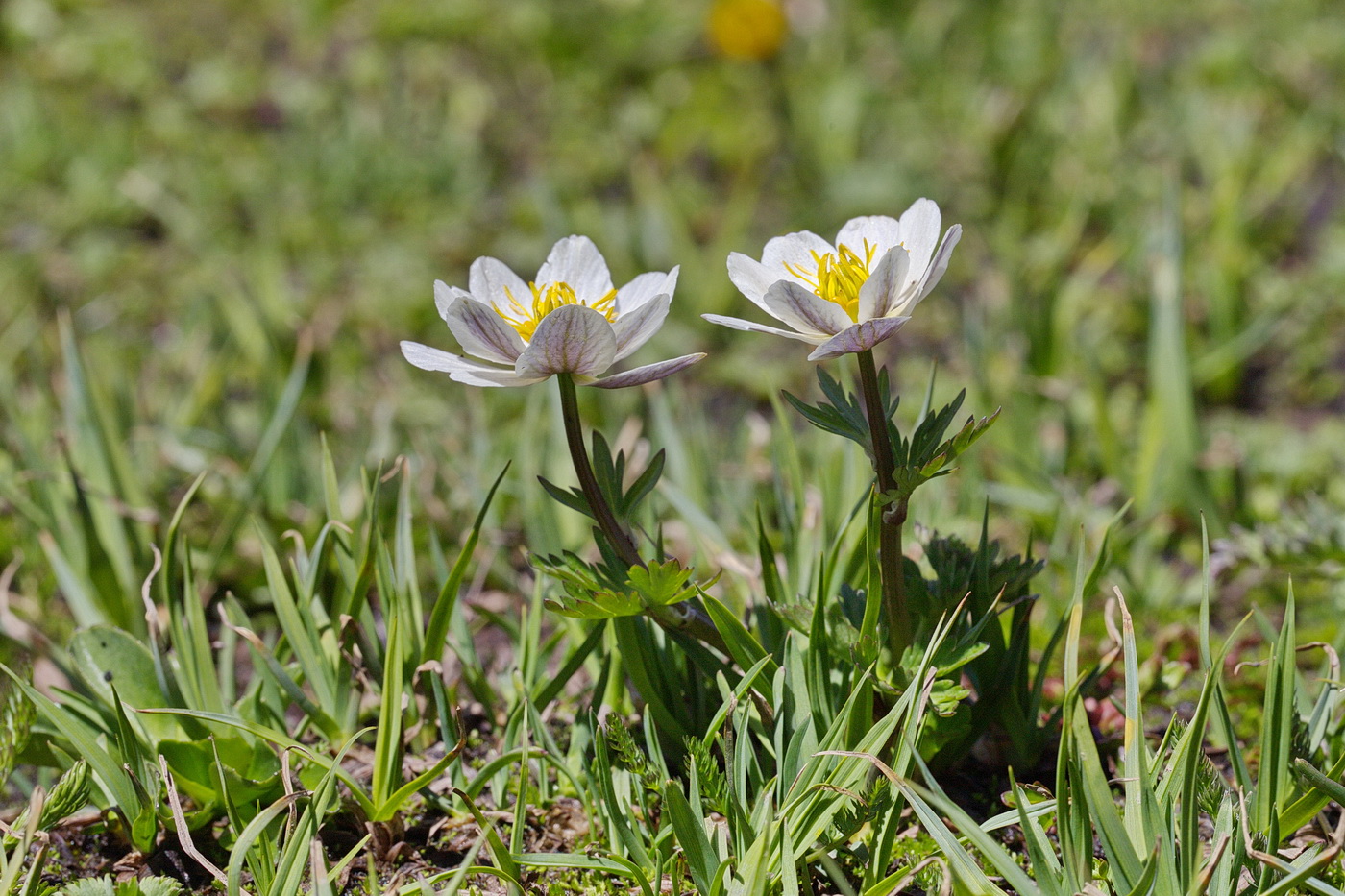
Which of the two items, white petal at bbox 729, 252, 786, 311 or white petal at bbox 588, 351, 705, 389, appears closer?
white petal at bbox 588, 351, 705, 389

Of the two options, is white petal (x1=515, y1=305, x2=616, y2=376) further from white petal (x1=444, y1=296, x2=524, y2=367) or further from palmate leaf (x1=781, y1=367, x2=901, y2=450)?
palmate leaf (x1=781, y1=367, x2=901, y2=450)

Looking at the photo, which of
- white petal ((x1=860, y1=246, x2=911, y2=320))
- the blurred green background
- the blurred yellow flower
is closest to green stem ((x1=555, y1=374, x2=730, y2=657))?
white petal ((x1=860, y1=246, x2=911, y2=320))

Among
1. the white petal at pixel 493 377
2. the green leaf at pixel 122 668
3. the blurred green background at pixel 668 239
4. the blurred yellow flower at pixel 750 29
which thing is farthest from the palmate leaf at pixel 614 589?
the blurred yellow flower at pixel 750 29

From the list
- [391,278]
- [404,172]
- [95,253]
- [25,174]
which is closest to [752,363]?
[391,278]

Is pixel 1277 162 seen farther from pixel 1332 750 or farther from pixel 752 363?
pixel 1332 750

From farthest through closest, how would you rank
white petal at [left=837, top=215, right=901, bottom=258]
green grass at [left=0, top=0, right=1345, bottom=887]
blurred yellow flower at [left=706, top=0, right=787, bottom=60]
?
blurred yellow flower at [left=706, top=0, right=787, bottom=60]
green grass at [left=0, top=0, right=1345, bottom=887]
white petal at [left=837, top=215, right=901, bottom=258]

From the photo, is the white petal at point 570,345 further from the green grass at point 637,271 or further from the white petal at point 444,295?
the green grass at point 637,271
